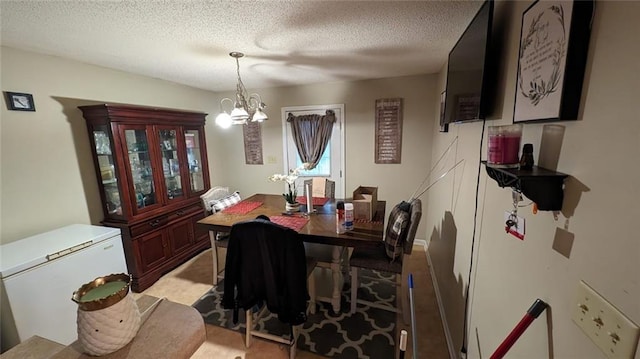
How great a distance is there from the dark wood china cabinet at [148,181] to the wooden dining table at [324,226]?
31.1 inches

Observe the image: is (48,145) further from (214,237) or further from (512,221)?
(512,221)

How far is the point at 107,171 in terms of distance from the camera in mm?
2521

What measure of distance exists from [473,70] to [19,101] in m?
3.43

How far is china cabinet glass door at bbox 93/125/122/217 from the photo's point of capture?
2424 millimetres

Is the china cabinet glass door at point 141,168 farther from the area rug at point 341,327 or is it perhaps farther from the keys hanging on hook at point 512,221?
the keys hanging on hook at point 512,221

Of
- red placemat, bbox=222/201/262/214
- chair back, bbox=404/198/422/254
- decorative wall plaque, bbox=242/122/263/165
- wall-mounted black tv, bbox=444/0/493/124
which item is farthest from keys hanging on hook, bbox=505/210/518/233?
decorative wall plaque, bbox=242/122/263/165

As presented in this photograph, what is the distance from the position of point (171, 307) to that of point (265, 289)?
2.70ft

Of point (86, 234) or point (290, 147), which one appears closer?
point (86, 234)

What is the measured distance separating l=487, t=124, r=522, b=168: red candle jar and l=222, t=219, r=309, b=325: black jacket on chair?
1146mm

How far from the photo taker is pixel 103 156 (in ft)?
8.18

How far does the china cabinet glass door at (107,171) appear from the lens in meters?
2.42

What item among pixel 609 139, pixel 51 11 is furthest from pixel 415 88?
pixel 51 11

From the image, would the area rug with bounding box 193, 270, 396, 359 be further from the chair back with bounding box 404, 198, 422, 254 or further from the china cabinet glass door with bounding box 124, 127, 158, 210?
the china cabinet glass door with bounding box 124, 127, 158, 210

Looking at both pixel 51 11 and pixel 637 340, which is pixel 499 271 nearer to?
pixel 637 340
